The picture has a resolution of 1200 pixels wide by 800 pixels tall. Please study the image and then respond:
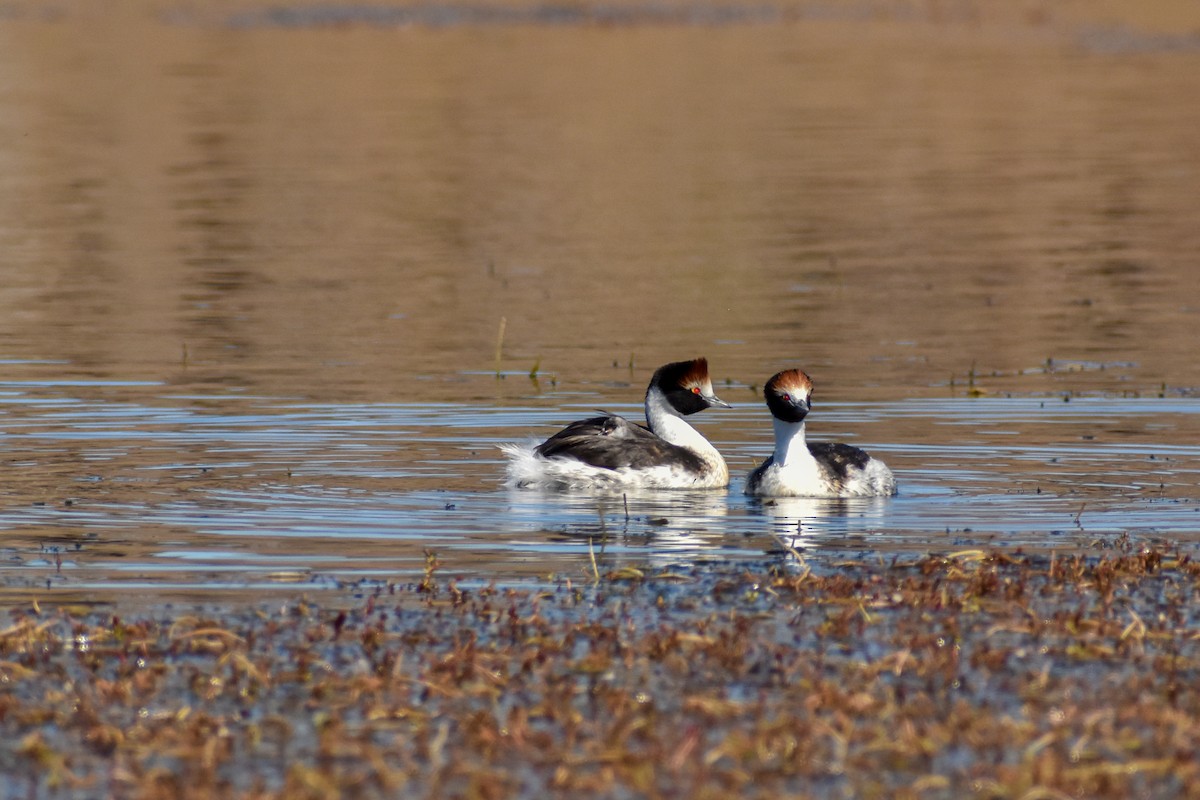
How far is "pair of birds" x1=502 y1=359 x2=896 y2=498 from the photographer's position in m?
14.6

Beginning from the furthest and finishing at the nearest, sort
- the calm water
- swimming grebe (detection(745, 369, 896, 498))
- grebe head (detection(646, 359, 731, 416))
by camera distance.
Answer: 1. grebe head (detection(646, 359, 731, 416))
2. swimming grebe (detection(745, 369, 896, 498))
3. the calm water

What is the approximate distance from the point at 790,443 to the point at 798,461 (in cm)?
14

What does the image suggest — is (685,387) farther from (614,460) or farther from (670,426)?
(614,460)

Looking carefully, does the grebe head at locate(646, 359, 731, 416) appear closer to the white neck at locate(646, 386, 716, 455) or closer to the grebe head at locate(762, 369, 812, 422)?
the white neck at locate(646, 386, 716, 455)

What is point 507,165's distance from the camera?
4112 cm

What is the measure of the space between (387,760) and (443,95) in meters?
49.2

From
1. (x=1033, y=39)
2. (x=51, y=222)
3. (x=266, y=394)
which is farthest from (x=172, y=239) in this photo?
(x=1033, y=39)

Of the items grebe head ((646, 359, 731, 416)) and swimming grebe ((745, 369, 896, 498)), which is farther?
grebe head ((646, 359, 731, 416))

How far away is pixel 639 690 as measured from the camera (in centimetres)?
882

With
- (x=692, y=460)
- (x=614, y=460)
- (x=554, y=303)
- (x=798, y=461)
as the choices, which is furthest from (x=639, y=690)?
(x=554, y=303)

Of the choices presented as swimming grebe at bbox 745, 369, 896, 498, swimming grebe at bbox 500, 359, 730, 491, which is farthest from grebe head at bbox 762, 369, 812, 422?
swimming grebe at bbox 500, 359, 730, 491

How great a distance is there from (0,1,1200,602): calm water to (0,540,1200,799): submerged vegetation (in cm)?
130

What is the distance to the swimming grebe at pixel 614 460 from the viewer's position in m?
14.8

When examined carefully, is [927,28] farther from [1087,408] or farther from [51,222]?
[1087,408]
